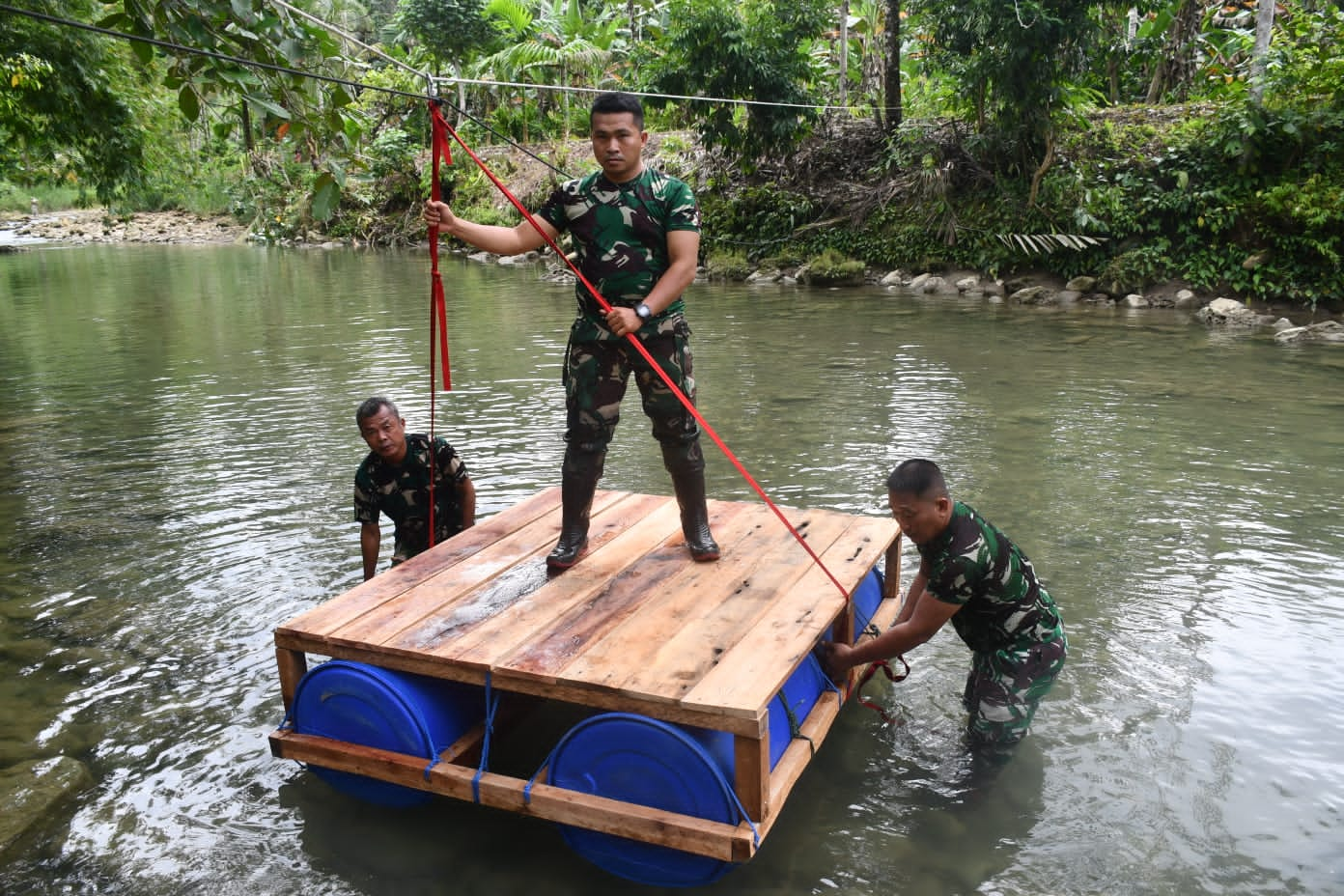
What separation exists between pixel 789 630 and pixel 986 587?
702 mm

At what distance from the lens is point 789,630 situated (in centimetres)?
332

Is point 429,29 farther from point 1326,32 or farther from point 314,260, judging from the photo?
point 1326,32

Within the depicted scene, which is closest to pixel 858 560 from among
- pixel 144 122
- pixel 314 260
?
pixel 144 122

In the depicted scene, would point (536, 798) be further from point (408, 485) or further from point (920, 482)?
point (408, 485)

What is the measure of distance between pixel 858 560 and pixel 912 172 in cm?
1602

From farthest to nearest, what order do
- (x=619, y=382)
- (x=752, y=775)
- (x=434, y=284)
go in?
(x=434, y=284), (x=619, y=382), (x=752, y=775)

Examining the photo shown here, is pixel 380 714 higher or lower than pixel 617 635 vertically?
lower

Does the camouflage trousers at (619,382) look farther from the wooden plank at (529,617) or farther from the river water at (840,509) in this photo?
the river water at (840,509)

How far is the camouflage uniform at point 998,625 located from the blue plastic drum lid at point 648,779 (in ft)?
3.34

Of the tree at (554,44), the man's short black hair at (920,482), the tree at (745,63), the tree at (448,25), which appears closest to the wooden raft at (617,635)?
the man's short black hair at (920,482)

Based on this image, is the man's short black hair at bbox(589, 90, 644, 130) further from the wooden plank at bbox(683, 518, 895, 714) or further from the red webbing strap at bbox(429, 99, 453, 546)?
the wooden plank at bbox(683, 518, 895, 714)

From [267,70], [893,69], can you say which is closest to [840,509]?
[267,70]

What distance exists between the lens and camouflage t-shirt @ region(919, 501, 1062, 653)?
3.30 metres

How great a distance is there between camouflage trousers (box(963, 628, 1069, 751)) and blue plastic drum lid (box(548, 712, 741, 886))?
1122 millimetres
